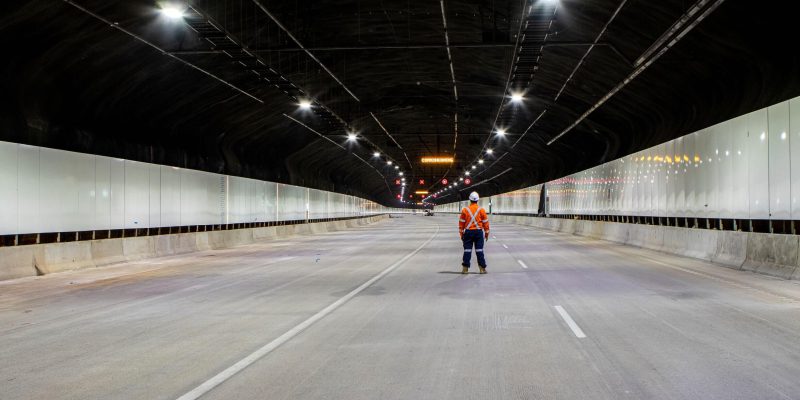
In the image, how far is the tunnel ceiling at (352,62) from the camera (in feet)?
63.0

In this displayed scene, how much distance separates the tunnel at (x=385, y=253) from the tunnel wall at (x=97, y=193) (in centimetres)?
11

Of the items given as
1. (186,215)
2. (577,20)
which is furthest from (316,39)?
(186,215)

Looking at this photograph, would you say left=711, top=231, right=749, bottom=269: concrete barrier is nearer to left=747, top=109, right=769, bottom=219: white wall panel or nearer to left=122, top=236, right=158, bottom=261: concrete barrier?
left=747, top=109, right=769, bottom=219: white wall panel

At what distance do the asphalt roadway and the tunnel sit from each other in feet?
0.18

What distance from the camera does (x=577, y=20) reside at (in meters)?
21.9

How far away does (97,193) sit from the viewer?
2391 centimetres

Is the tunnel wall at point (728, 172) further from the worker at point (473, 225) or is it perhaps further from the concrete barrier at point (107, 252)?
the concrete barrier at point (107, 252)

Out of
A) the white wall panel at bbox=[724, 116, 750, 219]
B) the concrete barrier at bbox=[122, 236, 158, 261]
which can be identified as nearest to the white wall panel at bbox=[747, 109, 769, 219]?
the white wall panel at bbox=[724, 116, 750, 219]

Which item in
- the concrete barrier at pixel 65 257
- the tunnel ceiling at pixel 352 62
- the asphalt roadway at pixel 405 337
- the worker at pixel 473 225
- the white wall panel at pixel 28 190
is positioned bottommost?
the asphalt roadway at pixel 405 337

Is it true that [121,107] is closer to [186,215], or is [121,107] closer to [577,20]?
[186,215]

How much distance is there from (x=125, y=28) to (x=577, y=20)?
42.2ft

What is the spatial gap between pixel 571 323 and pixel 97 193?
18631 millimetres

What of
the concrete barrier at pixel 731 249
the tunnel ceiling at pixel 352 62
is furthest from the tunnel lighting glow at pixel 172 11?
the concrete barrier at pixel 731 249

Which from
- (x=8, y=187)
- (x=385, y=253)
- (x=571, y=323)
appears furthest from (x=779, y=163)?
(x=8, y=187)
